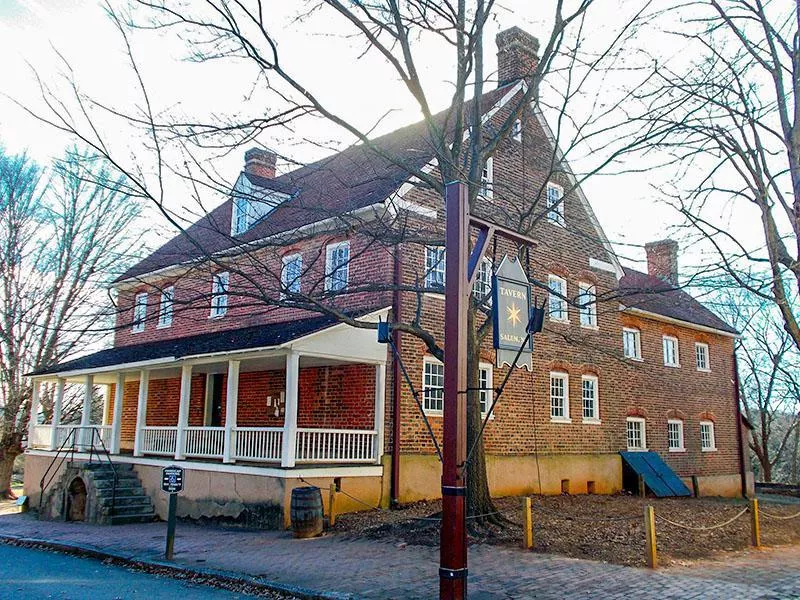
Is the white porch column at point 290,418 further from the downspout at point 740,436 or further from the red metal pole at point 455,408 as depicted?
the downspout at point 740,436

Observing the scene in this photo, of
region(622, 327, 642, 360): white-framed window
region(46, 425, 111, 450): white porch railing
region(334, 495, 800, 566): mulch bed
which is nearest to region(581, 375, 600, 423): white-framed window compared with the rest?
region(622, 327, 642, 360): white-framed window

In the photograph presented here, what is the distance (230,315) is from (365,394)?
5.63 meters

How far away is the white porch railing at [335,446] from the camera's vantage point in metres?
14.3

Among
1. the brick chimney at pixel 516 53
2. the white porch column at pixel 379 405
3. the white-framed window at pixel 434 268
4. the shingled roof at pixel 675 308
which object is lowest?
the white porch column at pixel 379 405

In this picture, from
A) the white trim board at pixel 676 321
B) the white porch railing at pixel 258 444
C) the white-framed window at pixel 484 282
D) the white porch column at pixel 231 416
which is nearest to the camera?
the white porch railing at pixel 258 444

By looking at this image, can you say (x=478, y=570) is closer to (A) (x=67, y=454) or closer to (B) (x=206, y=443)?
(B) (x=206, y=443)

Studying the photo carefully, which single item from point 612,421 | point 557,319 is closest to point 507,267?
point 557,319

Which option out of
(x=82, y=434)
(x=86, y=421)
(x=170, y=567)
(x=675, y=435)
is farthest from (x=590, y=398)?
(x=82, y=434)

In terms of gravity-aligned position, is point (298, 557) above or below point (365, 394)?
below

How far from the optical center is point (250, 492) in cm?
1420

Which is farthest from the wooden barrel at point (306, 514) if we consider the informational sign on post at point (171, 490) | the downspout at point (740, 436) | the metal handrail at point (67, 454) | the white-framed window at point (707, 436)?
the downspout at point (740, 436)

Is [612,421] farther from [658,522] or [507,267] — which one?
[507,267]

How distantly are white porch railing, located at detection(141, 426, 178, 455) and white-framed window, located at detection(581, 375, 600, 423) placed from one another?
11.5m

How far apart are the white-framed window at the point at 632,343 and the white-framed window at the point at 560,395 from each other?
4.03m
